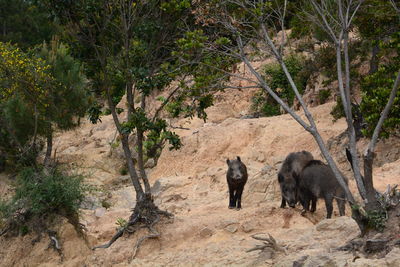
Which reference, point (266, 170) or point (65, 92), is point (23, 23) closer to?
point (65, 92)

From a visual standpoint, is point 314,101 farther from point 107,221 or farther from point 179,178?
point 107,221

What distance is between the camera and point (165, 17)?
13070 millimetres

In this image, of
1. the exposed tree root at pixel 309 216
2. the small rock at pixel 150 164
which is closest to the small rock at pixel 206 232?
the exposed tree root at pixel 309 216

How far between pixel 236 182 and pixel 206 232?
263 cm

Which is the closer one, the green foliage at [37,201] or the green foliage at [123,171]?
the green foliage at [37,201]

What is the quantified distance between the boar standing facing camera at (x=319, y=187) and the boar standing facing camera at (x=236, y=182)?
188 cm

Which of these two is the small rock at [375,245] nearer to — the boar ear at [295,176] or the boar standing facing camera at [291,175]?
the boar standing facing camera at [291,175]

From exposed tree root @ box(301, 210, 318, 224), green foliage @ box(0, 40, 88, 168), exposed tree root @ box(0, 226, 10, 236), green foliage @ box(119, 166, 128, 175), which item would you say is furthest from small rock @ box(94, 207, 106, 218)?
green foliage @ box(119, 166, 128, 175)

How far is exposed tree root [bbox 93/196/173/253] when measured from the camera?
1262cm

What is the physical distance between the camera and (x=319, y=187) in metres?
12.5

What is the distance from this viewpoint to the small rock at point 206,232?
12.2 m

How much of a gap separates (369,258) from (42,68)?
16.5m

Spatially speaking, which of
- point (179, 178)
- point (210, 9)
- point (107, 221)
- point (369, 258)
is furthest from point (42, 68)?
point (369, 258)

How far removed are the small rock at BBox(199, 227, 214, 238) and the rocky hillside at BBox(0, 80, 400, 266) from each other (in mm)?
24
